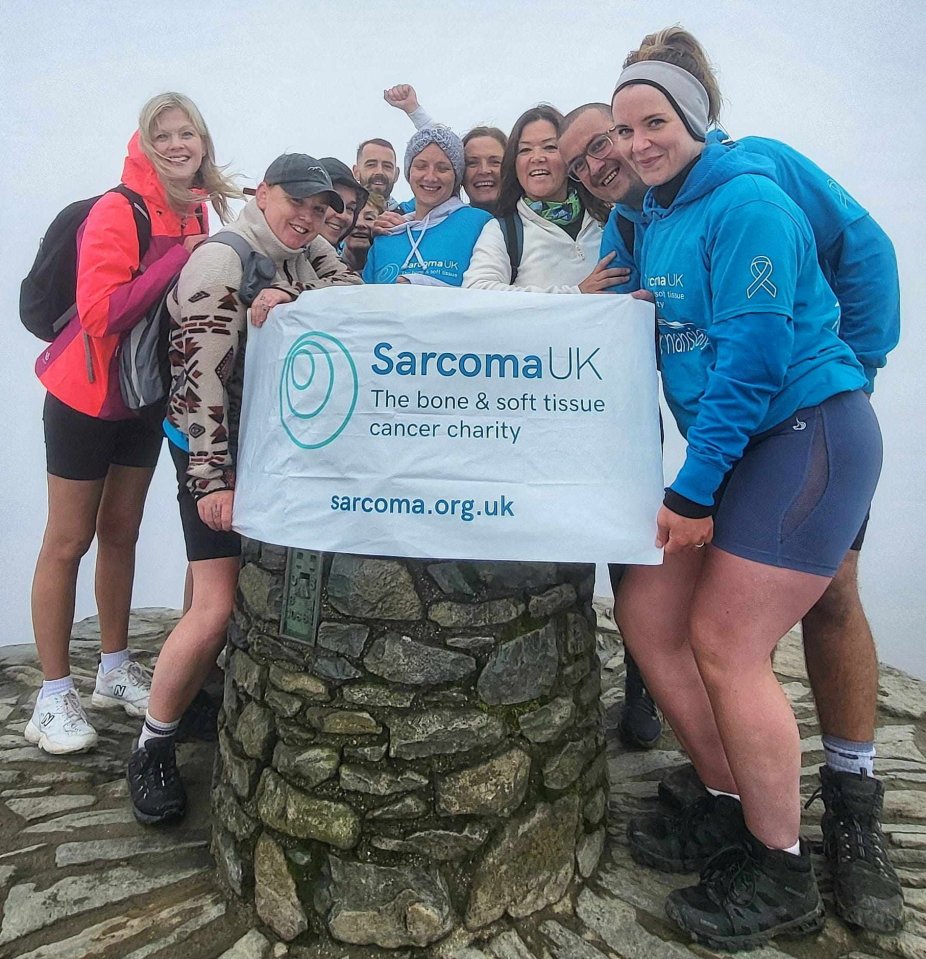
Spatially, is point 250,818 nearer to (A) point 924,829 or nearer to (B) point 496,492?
(B) point 496,492

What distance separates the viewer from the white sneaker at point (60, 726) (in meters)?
3.34

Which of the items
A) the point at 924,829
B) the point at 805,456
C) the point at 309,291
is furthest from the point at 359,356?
the point at 924,829

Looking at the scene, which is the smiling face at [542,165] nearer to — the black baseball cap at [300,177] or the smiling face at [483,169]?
the smiling face at [483,169]

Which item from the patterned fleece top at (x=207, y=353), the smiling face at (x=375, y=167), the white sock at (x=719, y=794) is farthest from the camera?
the smiling face at (x=375, y=167)

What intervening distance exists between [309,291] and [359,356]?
0.26 metres

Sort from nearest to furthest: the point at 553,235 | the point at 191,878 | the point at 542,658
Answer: the point at 542,658 → the point at 191,878 → the point at 553,235

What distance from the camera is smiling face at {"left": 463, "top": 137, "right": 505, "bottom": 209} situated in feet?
11.2

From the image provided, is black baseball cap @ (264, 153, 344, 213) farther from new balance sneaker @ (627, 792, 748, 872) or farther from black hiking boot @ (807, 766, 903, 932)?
black hiking boot @ (807, 766, 903, 932)

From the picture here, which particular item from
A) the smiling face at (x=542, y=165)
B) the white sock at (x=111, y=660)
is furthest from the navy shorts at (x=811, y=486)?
the white sock at (x=111, y=660)

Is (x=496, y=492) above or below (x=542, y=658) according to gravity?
above

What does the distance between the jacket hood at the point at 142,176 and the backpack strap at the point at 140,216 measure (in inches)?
1.5

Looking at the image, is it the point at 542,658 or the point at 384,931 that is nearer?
the point at 384,931

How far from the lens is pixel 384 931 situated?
222 centimetres

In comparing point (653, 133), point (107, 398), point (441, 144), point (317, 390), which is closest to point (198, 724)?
point (107, 398)
